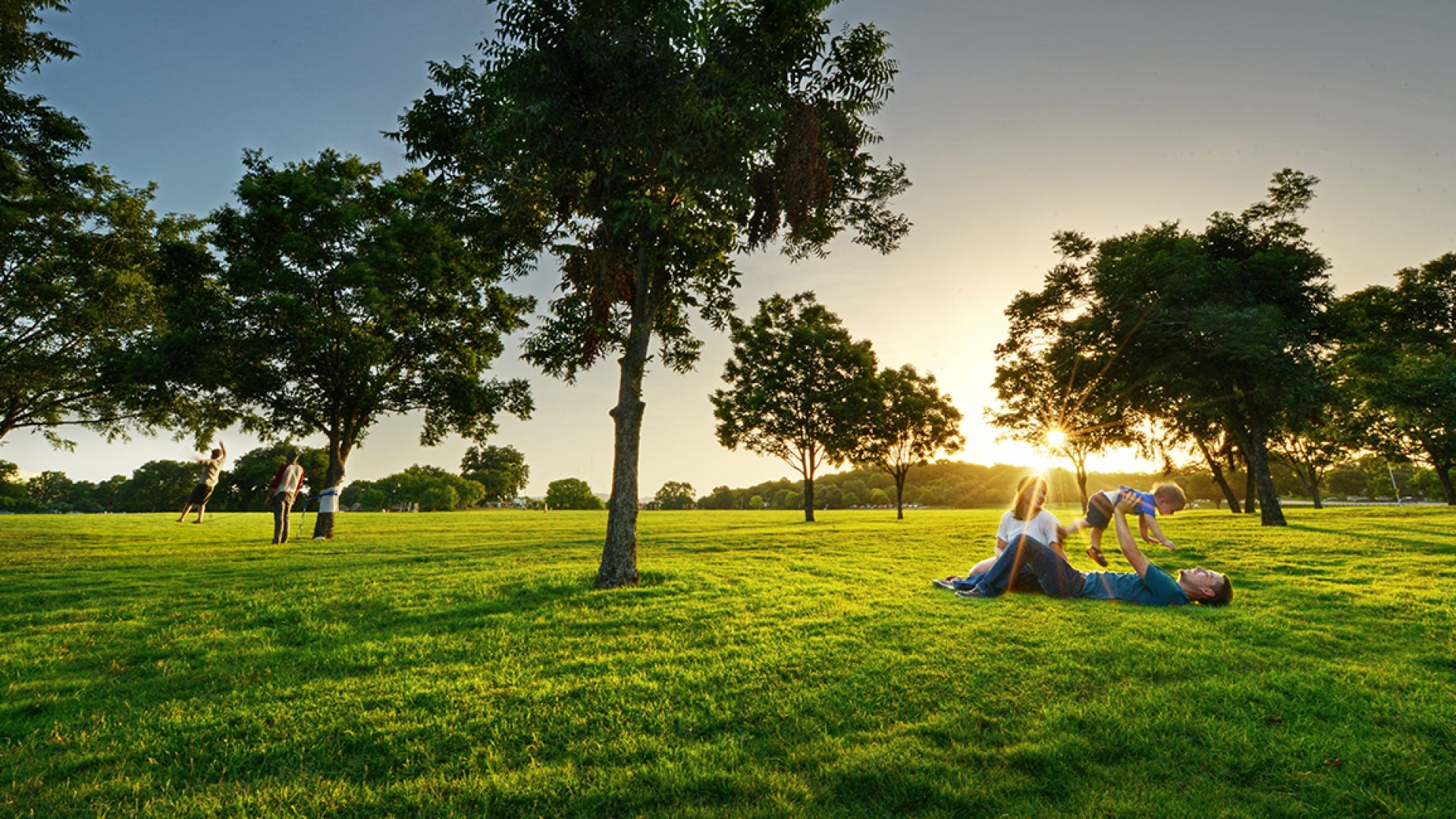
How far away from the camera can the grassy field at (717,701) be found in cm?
345

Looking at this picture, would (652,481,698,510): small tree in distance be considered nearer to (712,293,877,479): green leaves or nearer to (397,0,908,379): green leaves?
(712,293,877,479): green leaves

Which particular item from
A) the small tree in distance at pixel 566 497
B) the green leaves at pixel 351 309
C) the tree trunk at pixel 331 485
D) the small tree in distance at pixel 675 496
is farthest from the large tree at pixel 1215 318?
the small tree in distance at pixel 675 496

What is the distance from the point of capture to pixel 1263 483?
2491 centimetres

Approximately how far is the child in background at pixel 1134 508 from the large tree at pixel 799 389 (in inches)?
998

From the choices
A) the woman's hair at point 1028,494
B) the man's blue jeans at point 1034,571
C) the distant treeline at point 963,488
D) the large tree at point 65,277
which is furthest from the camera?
the distant treeline at point 963,488

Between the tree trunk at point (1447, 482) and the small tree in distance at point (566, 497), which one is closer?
the tree trunk at point (1447, 482)

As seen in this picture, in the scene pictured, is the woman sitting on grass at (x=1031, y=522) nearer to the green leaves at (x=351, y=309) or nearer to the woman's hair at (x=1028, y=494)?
the woman's hair at (x=1028, y=494)

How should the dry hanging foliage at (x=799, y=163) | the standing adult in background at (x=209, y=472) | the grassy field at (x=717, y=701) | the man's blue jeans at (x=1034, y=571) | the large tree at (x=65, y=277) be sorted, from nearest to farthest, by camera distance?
the grassy field at (x=717, y=701), the man's blue jeans at (x=1034, y=571), the dry hanging foliage at (x=799, y=163), the large tree at (x=65, y=277), the standing adult in background at (x=209, y=472)

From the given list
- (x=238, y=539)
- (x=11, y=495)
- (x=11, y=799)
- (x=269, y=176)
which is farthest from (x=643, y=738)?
(x=11, y=495)

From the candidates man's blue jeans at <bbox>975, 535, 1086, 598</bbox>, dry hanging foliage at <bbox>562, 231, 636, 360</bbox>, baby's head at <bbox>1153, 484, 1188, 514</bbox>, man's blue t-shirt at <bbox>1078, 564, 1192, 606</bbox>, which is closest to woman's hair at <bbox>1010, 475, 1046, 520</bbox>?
man's blue jeans at <bbox>975, 535, 1086, 598</bbox>

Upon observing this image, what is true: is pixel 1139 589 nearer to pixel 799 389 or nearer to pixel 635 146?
pixel 635 146

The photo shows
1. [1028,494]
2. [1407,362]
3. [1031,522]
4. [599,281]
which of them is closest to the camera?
[1028,494]

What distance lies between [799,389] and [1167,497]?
1103 inches

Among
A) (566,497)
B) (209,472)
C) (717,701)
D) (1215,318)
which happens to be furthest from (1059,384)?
(566,497)
